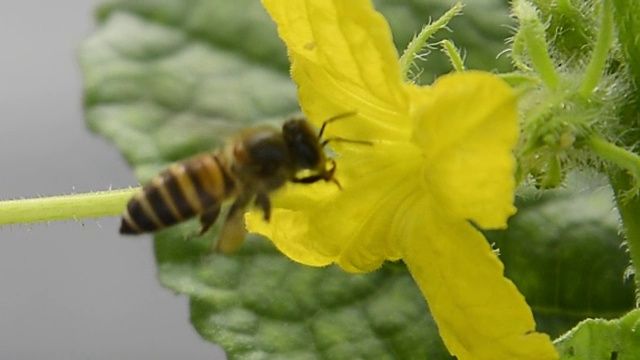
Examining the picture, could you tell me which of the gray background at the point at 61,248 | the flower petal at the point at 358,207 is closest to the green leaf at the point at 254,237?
the flower petal at the point at 358,207

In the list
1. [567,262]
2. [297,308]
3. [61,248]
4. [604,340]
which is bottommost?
[61,248]

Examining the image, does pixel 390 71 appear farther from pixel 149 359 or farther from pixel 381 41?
pixel 149 359

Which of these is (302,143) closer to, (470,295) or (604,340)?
(470,295)

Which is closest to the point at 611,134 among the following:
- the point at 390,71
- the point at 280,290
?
the point at 390,71

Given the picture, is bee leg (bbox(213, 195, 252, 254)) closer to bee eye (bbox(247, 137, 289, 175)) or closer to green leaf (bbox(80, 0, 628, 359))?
bee eye (bbox(247, 137, 289, 175))

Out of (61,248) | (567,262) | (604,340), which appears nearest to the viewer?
(604,340)

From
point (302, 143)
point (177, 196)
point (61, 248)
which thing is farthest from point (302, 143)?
point (61, 248)

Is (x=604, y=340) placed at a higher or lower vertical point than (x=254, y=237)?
higher

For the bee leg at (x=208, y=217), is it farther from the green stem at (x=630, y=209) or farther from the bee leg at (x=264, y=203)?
the green stem at (x=630, y=209)
